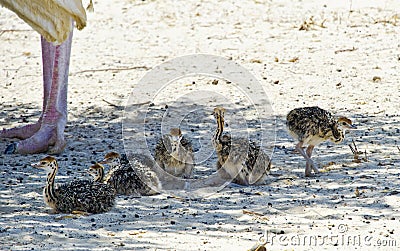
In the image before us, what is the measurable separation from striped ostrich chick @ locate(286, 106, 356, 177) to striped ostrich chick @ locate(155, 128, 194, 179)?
804mm

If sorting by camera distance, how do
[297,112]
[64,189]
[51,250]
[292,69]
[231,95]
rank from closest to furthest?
[51,250] → [64,189] → [297,112] → [231,95] → [292,69]

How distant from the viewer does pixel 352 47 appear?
32.6 feet

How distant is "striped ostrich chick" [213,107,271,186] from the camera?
6234 millimetres

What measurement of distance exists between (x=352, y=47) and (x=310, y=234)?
523 cm

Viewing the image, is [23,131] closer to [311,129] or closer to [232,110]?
[232,110]

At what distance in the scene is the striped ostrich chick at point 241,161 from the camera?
6234 mm

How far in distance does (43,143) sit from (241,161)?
1.83 m

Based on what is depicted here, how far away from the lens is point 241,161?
6.26 m

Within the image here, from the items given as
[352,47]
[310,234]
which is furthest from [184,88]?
[310,234]

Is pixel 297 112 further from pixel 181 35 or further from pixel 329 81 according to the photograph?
pixel 181 35

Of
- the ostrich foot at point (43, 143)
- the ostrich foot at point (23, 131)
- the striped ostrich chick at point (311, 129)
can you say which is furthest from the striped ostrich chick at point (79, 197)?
the ostrich foot at point (23, 131)

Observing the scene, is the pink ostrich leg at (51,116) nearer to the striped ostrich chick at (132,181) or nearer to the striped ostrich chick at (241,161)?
the striped ostrich chick at (132,181)

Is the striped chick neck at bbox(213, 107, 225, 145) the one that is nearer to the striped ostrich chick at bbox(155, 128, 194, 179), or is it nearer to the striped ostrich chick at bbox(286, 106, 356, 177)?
the striped ostrich chick at bbox(155, 128, 194, 179)

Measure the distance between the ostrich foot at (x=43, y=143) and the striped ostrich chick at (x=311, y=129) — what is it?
1.92 meters
